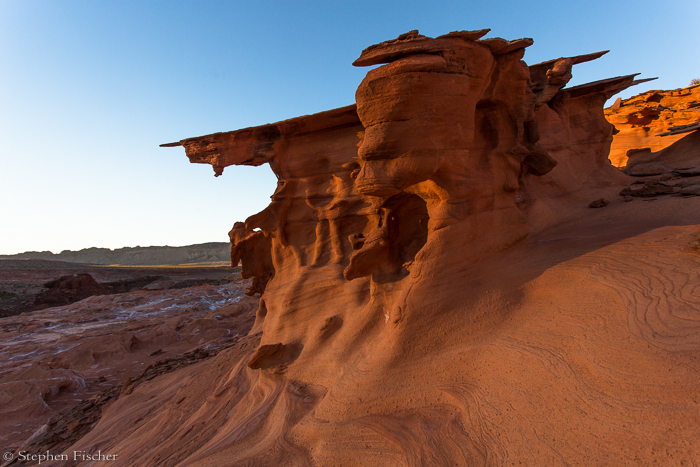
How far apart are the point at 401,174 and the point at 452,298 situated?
4.03 ft

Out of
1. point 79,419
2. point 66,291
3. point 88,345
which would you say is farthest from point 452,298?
point 66,291

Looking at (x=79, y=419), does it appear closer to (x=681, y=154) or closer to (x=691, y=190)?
(x=691, y=190)

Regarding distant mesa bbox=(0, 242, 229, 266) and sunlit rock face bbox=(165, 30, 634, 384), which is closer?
sunlit rock face bbox=(165, 30, 634, 384)

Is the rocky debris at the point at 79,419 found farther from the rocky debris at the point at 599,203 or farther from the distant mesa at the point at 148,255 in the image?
the distant mesa at the point at 148,255

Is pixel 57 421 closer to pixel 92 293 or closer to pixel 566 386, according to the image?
pixel 566 386

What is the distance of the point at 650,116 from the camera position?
877cm

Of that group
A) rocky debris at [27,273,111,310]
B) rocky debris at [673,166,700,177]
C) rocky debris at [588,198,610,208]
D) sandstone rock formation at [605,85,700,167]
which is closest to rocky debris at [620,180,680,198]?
rocky debris at [588,198,610,208]

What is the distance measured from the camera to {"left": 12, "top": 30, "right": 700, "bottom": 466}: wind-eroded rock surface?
216cm

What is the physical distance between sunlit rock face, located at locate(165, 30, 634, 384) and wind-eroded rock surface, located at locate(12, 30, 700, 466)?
2 cm

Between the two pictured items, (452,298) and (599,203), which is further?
(599,203)

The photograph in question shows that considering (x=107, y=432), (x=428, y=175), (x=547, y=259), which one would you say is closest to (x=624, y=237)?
(x=547, y=259)

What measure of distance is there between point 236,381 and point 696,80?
19388 millimetres

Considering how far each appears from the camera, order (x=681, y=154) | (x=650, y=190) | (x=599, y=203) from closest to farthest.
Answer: (x=650, y=190), (x=599, y=203), (x=681, y=154)

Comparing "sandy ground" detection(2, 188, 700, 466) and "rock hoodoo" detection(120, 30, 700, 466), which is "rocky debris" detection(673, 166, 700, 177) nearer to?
"rock hoodoo" detection(120, 30, 700, 466)
